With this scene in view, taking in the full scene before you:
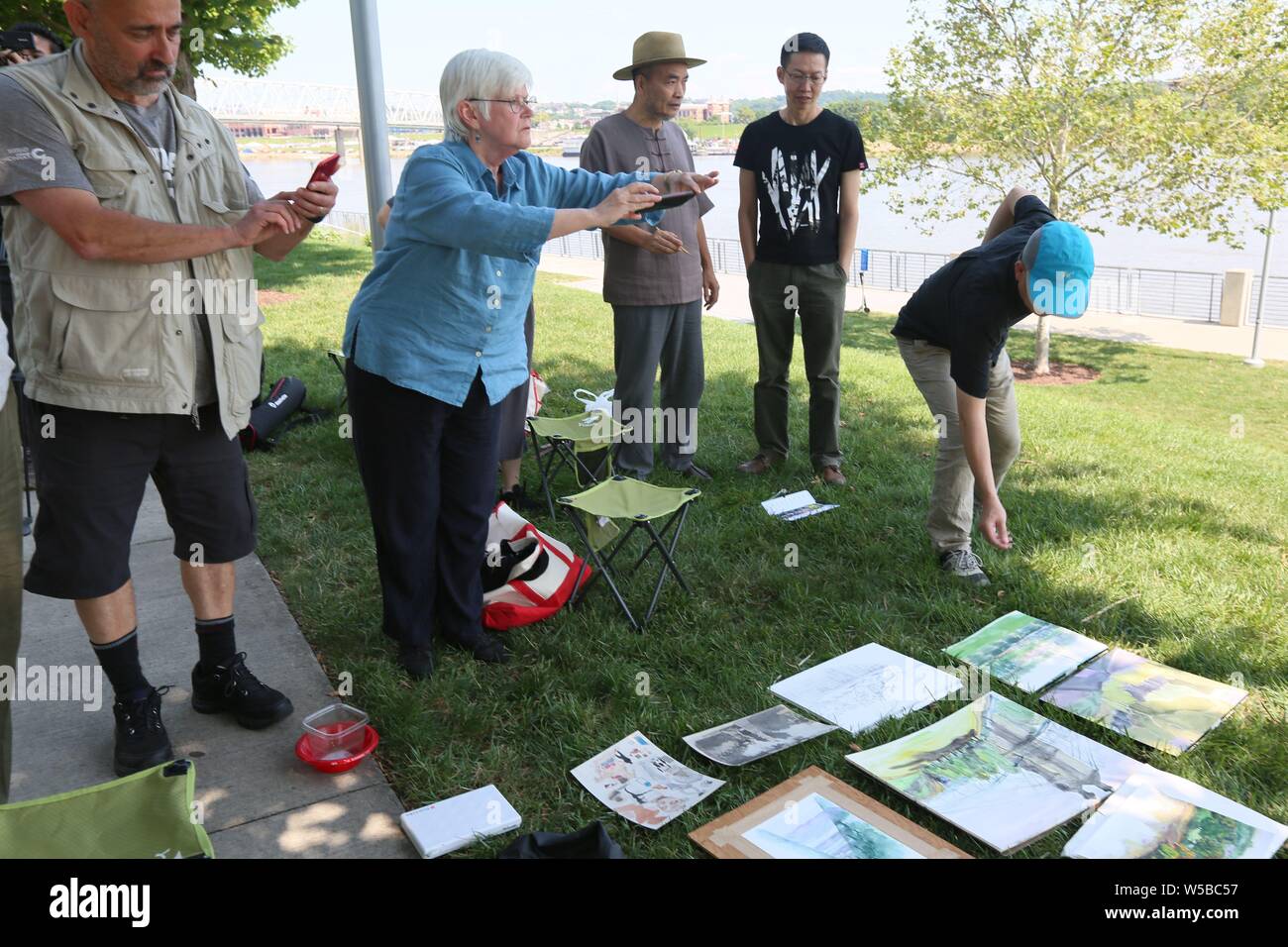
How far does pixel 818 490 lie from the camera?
507cm

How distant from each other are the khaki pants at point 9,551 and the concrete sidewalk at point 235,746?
0.47 meters

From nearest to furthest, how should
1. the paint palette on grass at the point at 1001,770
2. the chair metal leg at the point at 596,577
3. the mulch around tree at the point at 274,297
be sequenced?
the paint palette on grass at the point at 1001,770, the chair metal leg at the point at 596,577, the mulch around tree at the point at 274,297

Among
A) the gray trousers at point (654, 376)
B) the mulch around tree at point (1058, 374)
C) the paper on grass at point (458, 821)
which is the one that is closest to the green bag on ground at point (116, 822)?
the paper on grass at point (458, 821)

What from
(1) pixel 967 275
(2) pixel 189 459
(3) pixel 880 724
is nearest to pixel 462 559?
(2) pixel 189 459

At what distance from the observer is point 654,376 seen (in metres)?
5.19

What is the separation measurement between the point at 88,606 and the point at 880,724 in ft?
7.41

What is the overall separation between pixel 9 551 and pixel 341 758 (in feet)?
3.32

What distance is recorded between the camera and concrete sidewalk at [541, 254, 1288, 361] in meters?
15.5

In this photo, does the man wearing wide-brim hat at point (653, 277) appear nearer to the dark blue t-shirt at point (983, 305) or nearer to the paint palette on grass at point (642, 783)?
the dark blue t-shirt at point (983, 305)

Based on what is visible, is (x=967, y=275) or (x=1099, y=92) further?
(x=1099, y=92)

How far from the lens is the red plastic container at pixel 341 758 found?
2.83 metres

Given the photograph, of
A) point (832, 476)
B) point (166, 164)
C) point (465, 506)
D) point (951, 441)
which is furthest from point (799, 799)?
point (832, 476)

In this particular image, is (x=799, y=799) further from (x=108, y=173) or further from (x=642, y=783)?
(x=108, y=173)

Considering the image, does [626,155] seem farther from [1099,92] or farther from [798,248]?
[1099,92]
